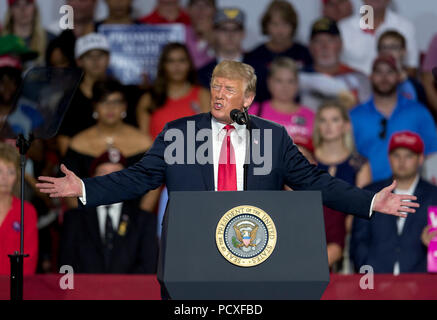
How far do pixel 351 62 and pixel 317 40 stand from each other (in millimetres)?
416

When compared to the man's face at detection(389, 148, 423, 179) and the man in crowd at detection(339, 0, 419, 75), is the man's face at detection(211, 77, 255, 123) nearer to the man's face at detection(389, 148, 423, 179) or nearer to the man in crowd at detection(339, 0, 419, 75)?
the man's face at detection(389, 148, 423, 179)

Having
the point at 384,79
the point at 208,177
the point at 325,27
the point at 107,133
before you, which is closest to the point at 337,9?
the point at 325,27

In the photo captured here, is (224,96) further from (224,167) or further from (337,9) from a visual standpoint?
(337,9)

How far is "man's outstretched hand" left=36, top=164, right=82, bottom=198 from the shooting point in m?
3.22

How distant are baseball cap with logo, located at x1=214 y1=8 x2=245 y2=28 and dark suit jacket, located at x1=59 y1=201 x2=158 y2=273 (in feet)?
5.70

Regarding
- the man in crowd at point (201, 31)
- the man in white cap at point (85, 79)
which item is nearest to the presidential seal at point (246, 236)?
the man in white cap at point (85, 79)

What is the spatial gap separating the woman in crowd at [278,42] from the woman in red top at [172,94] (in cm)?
49

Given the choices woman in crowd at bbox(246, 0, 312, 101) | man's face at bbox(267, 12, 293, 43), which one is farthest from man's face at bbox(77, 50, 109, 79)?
man's face at bbox(267, 12, 293, 43)

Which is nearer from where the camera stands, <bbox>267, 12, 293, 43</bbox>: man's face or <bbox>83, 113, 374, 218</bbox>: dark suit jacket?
<bbox>83, 113, 374, 218</bbox>: dark suit jacket

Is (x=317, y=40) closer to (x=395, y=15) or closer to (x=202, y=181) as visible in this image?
(x=395, y=15)

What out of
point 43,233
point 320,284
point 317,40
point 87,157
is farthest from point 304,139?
point 320,284

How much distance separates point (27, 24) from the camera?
6598mm

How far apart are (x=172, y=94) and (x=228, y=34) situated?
2.08ft
